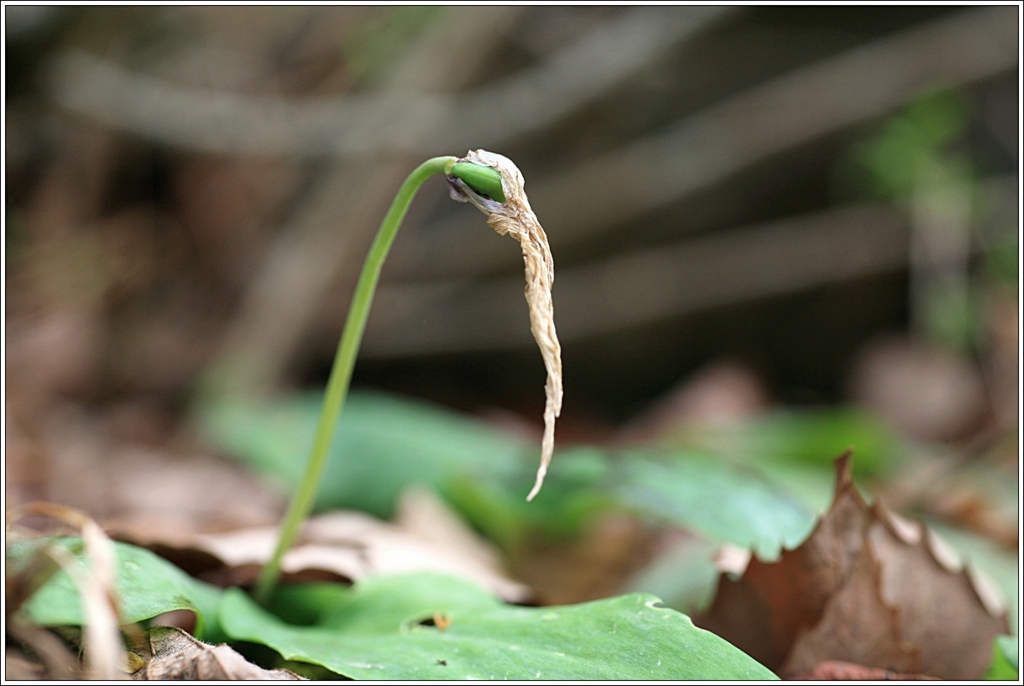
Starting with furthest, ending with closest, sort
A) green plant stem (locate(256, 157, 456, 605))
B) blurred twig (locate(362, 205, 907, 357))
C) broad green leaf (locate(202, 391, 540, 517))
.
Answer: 1. blurred twig (locate(362, 205, 907, 357))
2. broad green leaf (locate(202, 391, 540, 517))
3. green plant stem (locate(256, 157, 456, 605))

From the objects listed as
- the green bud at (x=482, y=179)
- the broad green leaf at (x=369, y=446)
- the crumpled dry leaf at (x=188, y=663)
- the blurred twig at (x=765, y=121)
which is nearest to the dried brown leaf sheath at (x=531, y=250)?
the green bud at (x=482, y=179)

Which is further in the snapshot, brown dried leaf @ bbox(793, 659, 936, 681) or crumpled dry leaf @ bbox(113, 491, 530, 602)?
crumpled dry leaf @ bbox(113, 491, 530, 602)

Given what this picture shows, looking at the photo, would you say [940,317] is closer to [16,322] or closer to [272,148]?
[272,148]

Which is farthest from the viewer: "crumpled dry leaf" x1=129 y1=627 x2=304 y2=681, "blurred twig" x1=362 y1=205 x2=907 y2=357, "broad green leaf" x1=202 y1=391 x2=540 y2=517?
"blurred twig" x1=362 y1=205 x2=907 y2=357

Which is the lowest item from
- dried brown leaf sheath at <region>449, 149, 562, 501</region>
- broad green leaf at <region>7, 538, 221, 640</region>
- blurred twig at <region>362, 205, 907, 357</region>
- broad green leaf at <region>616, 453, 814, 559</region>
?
broad green leaf at <region>7, 538, 221, 640</region>

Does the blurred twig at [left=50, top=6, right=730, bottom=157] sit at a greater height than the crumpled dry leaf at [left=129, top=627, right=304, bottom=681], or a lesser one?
greater

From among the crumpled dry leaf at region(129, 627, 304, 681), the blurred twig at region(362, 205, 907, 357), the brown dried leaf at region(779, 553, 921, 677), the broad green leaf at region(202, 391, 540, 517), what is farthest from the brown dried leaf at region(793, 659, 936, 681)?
the blurred twig at region(362, 205, 907, 357)

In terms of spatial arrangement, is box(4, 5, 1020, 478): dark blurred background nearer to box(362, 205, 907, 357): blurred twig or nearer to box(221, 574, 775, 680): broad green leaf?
box(362, 205, 907, 357): blurred twig

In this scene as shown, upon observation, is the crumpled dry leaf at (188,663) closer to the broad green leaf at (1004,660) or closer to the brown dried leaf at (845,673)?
the brown dried leaf at (845,673)
